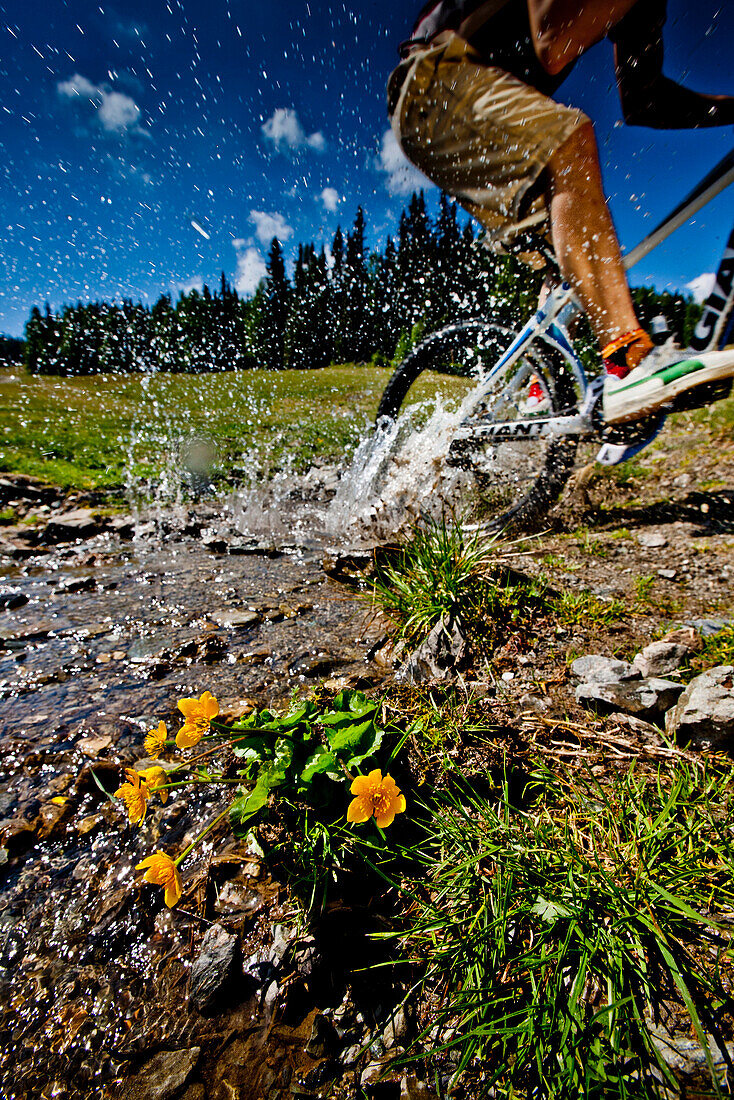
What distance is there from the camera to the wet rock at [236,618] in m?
2.22

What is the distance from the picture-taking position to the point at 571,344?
3.01 meters

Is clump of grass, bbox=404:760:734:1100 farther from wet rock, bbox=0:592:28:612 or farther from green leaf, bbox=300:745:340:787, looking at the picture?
wet rock, bbox=0:592:28:612

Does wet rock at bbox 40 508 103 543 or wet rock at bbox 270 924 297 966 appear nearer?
wet rock at bbox 270 924 297 966

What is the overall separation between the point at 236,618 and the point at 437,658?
1.18m

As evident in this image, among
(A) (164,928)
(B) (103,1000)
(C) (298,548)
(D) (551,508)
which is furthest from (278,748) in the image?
(D) (551,508)

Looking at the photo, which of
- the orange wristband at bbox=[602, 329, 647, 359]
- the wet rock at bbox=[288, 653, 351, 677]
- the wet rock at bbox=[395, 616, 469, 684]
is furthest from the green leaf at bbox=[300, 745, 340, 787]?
the orange wristband at bbox=[602, 329, 647, 359]

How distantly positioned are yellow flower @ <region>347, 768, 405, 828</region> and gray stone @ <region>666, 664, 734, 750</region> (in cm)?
90

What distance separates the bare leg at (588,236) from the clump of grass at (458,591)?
163cm

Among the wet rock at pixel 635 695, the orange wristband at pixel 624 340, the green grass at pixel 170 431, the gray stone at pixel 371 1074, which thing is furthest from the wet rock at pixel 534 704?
the green grass at pixel 170 431

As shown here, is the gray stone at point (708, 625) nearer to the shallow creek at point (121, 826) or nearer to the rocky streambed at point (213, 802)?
the rocky streambed at point (213, 802)

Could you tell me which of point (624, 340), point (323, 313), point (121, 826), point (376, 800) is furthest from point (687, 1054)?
point (323, 313)

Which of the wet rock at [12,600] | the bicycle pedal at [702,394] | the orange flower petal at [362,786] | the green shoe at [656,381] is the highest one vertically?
the green shoe at [656,381]

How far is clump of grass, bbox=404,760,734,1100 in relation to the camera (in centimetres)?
72

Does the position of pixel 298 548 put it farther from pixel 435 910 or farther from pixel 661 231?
pixel 661 231
